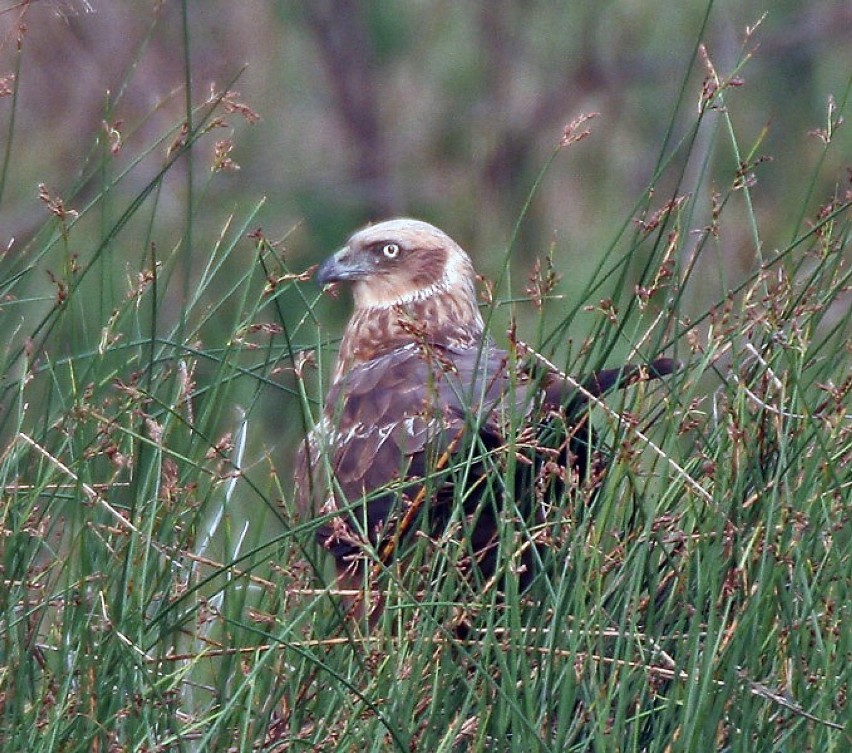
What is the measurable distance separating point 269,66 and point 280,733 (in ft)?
22.4

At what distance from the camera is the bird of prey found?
211 cm

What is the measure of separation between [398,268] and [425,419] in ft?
6.85

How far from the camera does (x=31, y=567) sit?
7.30 feet

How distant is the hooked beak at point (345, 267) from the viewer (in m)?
4.11

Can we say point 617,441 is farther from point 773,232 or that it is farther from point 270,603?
point 773,232

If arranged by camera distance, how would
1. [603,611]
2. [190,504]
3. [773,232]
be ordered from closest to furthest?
[603,611]
[190,504]
[773,232]

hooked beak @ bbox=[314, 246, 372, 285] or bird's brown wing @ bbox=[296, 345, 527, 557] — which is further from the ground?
hooked beak @ bbox=[314, 246, 372, 285]

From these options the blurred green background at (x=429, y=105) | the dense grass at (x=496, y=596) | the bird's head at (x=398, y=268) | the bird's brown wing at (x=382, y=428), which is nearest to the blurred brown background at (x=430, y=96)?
the blurred green background at (x=429, y=105)

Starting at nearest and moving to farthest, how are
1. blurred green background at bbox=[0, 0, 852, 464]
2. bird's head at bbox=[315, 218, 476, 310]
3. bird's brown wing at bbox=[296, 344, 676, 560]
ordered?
bird's brown wing at bbox=[296, 344, 676, 560] → bird's head at bbox=[315, 218, 476, 310] → blurred green background at bbox=[0, 0, 852, 464]

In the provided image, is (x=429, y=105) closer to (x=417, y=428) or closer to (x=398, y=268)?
(x=398, y=268)

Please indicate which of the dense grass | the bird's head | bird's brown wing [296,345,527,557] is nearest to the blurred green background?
A: the bird's head

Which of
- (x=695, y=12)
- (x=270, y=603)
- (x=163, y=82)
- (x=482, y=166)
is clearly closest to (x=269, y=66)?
(x=163, y=82)

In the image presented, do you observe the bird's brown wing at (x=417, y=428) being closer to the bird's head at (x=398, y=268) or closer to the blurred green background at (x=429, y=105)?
the bird's head at (x=398, y=268)

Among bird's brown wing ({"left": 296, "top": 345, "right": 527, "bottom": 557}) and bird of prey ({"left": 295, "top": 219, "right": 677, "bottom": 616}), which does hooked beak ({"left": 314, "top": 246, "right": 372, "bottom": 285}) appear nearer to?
bird of prey ({"left": 295, "top": 219, "right": 677, "bottom": 616})
